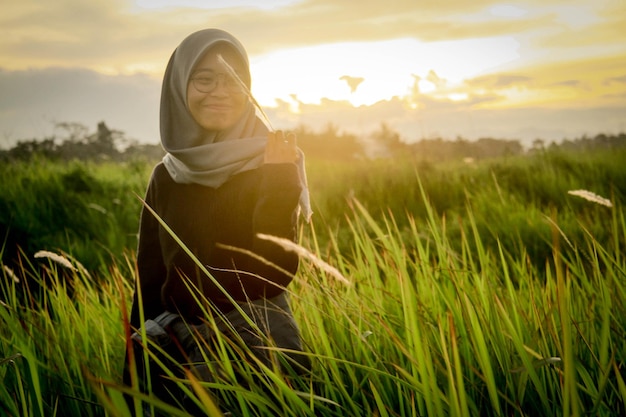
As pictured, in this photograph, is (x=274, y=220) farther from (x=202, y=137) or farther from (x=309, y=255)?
(x=309, y=255)

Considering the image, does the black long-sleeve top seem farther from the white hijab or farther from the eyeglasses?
the eyeglasses

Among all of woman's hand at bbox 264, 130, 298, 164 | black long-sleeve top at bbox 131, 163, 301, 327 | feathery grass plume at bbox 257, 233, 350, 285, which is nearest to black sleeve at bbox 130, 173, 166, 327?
black long-sleeve top at bbox 131, 163, 301, 327

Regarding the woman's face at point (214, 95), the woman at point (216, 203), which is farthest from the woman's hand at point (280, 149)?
the woman's face at point (214, 95)

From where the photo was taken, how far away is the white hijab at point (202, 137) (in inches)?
80.7

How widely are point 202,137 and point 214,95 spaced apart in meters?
0.22

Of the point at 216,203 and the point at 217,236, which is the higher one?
the point at 216,203

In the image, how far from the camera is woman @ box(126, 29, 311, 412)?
1.87 metres

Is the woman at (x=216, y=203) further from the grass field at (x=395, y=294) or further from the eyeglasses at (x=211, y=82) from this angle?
the grass field at (x=395, y=294)

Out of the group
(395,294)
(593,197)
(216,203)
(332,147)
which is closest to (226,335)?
(216,203)

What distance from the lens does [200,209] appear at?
2115 millimetres

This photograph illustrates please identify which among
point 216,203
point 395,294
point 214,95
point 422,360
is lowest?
point 395,294

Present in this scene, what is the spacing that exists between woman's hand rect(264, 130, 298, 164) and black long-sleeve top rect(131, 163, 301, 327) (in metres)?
0.03

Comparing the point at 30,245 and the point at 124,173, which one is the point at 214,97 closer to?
the point at 30,245

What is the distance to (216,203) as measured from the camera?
2080 millimetres
